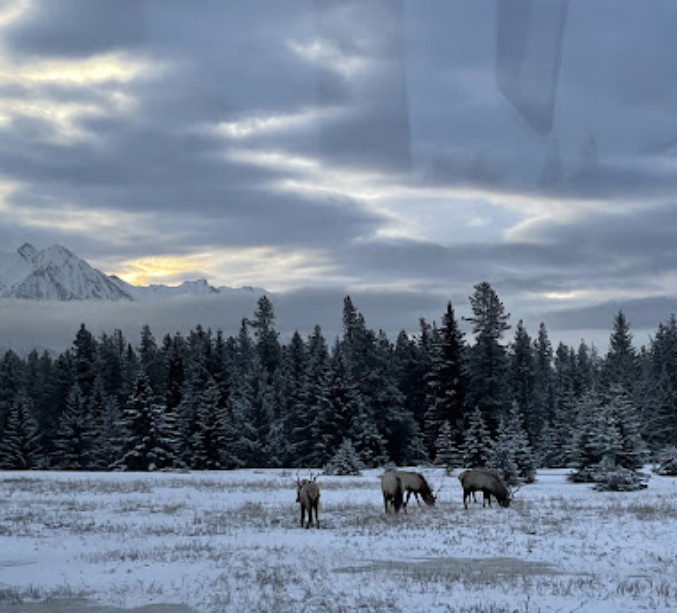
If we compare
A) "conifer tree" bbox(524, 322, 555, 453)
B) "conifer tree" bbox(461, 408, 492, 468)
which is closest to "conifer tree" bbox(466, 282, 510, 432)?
"conifer tree" bbox(461, 408, 492, 468)

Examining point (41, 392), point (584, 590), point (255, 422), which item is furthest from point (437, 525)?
point (41, 392)

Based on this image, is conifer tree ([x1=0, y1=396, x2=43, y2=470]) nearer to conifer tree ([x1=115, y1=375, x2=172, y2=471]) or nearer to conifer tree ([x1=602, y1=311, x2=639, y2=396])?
conifer tree ([x1=115, y1=375, x2=172, y2=471])

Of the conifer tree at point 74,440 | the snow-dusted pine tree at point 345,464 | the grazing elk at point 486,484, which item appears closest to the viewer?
the grazing elk at point 486,484

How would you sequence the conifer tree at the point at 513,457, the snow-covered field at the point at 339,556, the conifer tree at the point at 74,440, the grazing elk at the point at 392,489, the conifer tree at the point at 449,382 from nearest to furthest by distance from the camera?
the snow-covered field at the point at 339,556, the grazing elk at the point at 392,489, the conifer tree at the point at 513,457, the conifer tree at the point at 449,382, the conifer tree at the point at 74,440

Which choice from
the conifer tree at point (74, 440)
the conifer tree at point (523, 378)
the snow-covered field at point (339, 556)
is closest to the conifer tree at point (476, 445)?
the snow-covered field at point (339, 556)

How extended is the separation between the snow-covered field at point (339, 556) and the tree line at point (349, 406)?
672 inches

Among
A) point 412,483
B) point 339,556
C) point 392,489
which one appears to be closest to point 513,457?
point 412,483

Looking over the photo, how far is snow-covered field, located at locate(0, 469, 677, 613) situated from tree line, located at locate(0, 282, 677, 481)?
17.1 metres

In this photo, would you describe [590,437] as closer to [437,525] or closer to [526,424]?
[437,525]

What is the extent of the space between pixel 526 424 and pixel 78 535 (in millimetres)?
68640

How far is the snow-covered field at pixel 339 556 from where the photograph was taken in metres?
13.1

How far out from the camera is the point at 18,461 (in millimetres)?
80812

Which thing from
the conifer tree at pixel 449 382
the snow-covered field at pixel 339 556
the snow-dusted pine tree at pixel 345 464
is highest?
the conifer tree at pixel 449 382

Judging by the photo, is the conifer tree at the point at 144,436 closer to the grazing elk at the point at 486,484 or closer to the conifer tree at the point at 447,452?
the conifer tree at the point at 447,452
